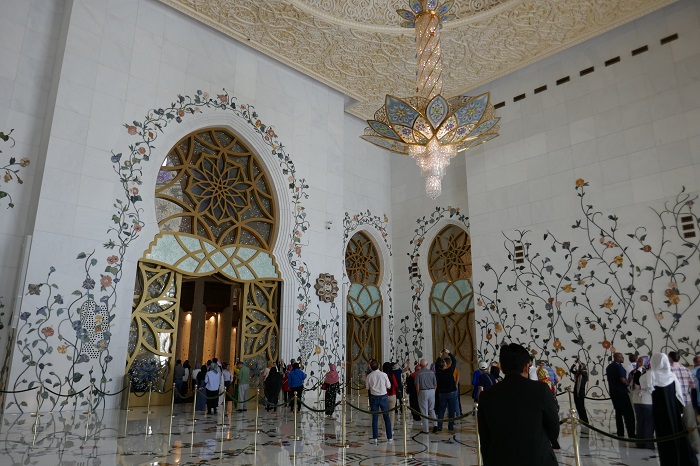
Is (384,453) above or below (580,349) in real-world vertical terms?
below

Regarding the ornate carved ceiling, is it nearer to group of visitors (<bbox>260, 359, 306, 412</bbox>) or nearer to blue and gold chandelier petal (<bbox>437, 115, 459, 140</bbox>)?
blue and gold chandelier petal (<bbox>437, 115, 459, 140</bbox>)

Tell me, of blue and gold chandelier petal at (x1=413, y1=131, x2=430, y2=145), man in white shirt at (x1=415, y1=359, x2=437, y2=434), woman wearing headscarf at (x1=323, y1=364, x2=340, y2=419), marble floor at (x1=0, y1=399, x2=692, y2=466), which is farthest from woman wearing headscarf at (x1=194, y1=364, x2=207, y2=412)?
blue and gold chandelier petal at (x1=413, y1=131, x2=430, y2=145)

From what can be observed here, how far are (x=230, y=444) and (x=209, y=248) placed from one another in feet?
13.8

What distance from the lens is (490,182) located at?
10.1m

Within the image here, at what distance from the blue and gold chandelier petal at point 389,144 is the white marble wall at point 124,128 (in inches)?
78.7

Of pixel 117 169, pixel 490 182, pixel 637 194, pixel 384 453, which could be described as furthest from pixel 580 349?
pixel 117 169

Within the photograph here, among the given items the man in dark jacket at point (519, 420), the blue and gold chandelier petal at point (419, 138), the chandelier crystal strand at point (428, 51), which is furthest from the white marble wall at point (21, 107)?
the man in dark jacket at point (519, 420)

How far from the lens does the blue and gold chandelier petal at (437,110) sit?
6.72 meters

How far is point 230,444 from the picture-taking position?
4.48 m

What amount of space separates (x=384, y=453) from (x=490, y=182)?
700cm

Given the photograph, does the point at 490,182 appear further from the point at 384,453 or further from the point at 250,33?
the point at 384,453

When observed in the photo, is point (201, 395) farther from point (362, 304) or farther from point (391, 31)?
point (391, 31)

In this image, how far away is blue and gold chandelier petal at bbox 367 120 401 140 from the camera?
23.9ft

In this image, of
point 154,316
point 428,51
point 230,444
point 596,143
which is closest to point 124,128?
point 154,316
